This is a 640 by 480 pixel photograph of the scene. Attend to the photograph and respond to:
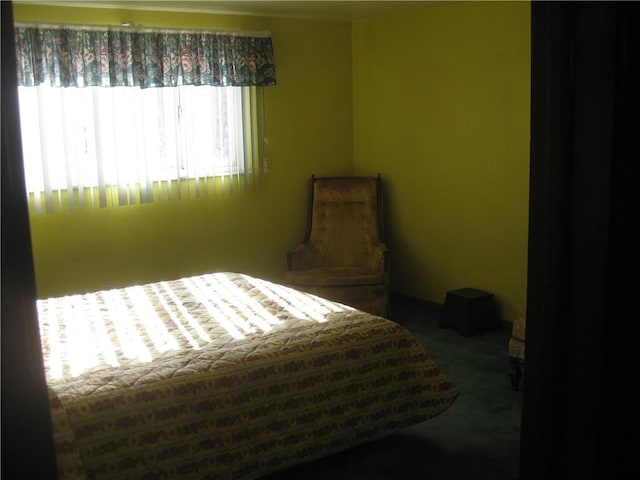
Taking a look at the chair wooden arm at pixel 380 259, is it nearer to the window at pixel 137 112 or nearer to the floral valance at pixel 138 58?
the window at pixel 137 112

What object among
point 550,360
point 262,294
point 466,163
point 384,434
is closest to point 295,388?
point 384,434

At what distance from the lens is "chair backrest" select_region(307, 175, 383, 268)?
5.56 meters

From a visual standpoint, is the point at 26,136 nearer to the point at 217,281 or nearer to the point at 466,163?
the point at 217,281

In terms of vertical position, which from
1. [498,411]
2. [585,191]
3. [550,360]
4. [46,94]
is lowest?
[498,411]

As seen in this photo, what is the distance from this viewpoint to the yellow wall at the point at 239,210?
4.68 metres

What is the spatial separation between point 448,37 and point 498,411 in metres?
2.84

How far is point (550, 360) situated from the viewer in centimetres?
97

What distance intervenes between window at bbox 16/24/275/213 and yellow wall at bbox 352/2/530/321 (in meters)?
1.02

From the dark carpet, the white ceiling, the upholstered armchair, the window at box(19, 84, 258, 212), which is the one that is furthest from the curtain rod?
the dark carpet

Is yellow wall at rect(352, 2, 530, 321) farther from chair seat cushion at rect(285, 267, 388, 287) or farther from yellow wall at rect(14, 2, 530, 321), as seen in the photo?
chair seat cushion at rect(285, 267, 388, 287)

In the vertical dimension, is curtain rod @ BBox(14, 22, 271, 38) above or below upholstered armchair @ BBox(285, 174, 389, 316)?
above

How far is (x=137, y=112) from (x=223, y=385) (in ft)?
8.83

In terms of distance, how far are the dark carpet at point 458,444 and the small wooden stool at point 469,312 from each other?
45cm

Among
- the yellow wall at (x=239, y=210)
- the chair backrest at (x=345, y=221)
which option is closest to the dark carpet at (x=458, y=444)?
the chair backrest at (x=345, y=221)
